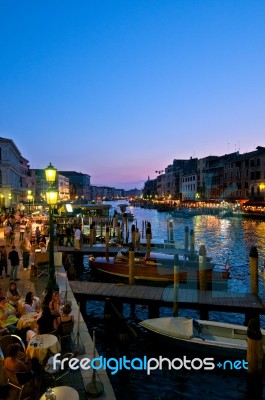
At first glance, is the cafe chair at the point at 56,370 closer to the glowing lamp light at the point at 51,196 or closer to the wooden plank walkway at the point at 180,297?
the glowing lamp light at the point at 51,196

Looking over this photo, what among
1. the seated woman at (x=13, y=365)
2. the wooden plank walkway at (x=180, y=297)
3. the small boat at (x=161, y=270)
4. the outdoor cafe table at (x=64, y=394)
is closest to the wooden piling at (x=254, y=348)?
the wooden plank walkway at (x=180, y=297)

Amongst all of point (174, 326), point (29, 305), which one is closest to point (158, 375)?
point (174, 326)

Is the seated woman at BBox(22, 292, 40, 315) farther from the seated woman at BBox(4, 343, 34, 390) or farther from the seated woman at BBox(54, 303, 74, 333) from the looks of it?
the seated woman at BBox(4, 343, 34, 390)

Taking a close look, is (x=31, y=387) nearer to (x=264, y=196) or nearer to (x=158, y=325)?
(x=158, y=325)

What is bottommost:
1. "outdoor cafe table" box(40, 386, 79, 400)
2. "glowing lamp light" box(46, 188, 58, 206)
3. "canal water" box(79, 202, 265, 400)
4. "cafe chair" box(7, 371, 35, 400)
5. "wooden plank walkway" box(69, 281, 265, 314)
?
"canal water" box(79, 202, 265, 400)

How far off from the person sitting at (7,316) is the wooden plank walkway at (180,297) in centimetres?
554

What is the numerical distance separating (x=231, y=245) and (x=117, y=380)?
3248 centimetres

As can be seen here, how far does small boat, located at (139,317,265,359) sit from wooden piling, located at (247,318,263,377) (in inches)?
43.2

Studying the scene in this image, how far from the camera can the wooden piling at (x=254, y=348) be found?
31.9ft

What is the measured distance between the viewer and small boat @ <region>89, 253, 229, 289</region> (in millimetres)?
19703

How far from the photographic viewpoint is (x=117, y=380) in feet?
36.2

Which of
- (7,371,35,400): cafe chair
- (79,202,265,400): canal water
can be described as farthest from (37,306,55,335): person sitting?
(79,202,265,400): canal water

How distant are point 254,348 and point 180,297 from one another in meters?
5.29

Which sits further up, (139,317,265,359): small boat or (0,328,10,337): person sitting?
(0,328,10,337): person sitting
